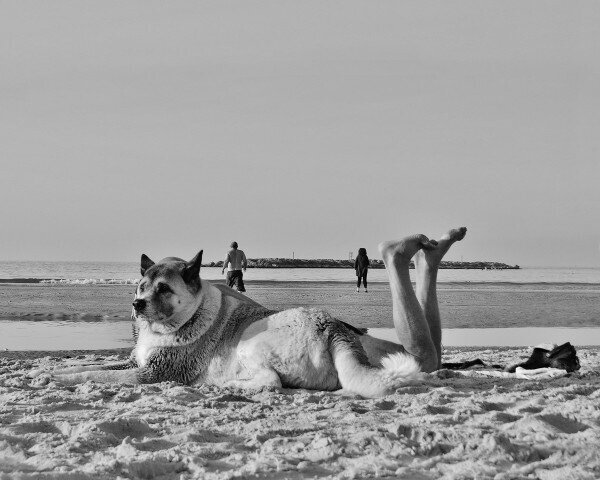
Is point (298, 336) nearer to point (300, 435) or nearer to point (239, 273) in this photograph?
point (300, 435)

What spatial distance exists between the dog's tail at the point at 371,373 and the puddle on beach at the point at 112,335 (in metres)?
5.71

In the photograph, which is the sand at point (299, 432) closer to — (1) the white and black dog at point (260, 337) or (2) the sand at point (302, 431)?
(2) the sand at point (302, 431)

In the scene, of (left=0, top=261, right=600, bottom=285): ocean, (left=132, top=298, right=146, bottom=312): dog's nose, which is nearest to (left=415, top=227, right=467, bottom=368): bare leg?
(left=132, top=298, right=146, bottom=312): dog's nose

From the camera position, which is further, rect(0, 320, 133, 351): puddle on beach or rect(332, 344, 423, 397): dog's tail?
rect(0, 320, 133, 351): puddle on beach

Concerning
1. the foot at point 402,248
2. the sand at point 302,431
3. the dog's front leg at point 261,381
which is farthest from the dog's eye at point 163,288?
the foot at point 402,248

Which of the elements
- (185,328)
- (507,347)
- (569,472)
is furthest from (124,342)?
(569,472)

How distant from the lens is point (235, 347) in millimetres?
6281

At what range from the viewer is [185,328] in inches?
251

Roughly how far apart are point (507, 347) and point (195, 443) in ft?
25.2

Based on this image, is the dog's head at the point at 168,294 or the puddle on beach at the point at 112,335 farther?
the puddle on beach at the point at 112,335

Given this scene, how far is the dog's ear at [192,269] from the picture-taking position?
20.5 ft

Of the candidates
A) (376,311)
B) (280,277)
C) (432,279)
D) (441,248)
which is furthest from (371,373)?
(280,277)

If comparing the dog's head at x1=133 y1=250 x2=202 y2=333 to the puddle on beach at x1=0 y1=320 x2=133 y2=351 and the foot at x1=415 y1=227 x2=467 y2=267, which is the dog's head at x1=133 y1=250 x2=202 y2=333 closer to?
the foot at x1=415 y1=227 x2=467 y2=267

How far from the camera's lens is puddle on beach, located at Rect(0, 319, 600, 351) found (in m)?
10.9
